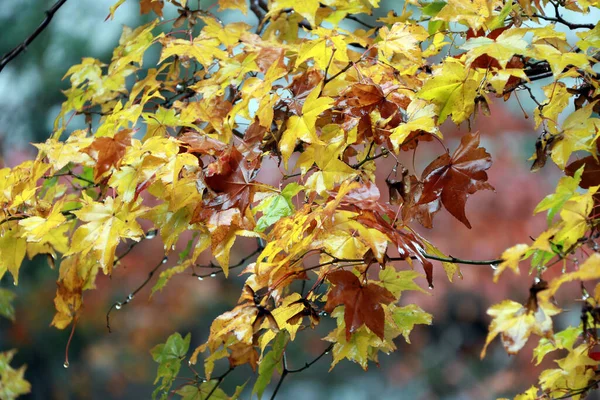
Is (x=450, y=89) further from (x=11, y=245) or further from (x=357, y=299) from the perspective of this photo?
(x=11, y=245)

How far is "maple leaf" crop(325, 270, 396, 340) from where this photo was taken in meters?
0.73

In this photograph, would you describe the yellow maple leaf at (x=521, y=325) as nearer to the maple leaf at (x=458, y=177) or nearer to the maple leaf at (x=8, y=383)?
the maple leaf at (x=458, y=177)

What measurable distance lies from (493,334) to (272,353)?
52 centimetres

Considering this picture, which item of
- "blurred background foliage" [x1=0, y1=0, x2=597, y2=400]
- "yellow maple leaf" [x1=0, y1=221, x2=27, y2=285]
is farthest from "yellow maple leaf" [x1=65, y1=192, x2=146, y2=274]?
"blurred background foliage" [x1=0, y1=0, x2=597, y2=400]

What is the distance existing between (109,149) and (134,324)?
2.83m

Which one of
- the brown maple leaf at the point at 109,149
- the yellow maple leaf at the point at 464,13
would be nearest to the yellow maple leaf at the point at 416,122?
the yellow maple leaf at the point at 464,13

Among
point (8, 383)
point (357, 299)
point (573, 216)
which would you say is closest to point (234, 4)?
point (357, 299)

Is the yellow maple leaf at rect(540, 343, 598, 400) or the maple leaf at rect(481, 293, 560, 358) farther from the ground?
the maple leaf at rect(481, 293, 560, 358)

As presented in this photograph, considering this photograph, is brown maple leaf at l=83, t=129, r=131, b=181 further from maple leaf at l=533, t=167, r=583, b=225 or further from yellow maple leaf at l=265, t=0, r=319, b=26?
maple leaf at l=533, t=167, r=583, b=225

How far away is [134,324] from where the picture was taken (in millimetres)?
3516

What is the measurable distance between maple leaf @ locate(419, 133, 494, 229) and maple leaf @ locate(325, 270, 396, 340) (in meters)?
0.12

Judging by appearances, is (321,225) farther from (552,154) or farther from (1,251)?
(1,251)

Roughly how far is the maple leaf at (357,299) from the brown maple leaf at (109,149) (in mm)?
319

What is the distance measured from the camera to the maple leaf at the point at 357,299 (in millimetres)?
730
